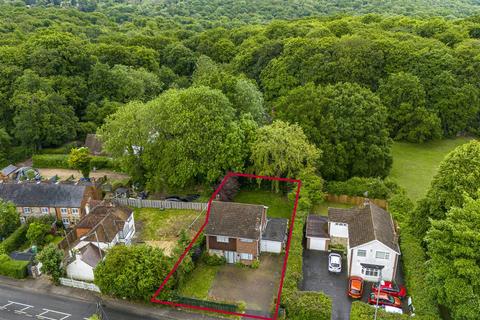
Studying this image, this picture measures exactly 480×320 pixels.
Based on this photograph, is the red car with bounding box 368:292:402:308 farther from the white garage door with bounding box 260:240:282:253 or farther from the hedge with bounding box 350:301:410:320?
the white garage door with bounding box 260:240:282:253

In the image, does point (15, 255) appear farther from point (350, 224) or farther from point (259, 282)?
point (350, 224)

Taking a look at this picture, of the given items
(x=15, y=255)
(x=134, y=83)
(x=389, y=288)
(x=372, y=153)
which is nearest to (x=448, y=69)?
(x=372, y=153)

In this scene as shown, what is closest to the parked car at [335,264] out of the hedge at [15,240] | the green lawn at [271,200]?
the green lawn at [271,200]

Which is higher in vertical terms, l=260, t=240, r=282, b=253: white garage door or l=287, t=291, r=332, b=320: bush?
l=287, t=291, r=332, b=320: bush

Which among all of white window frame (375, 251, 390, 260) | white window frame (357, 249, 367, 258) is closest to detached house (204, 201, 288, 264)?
white window frame (357, 249, 367, 258)

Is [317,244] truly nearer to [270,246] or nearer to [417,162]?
[270,246]

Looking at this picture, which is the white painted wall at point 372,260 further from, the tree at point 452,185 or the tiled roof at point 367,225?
the tree at point 452,185
